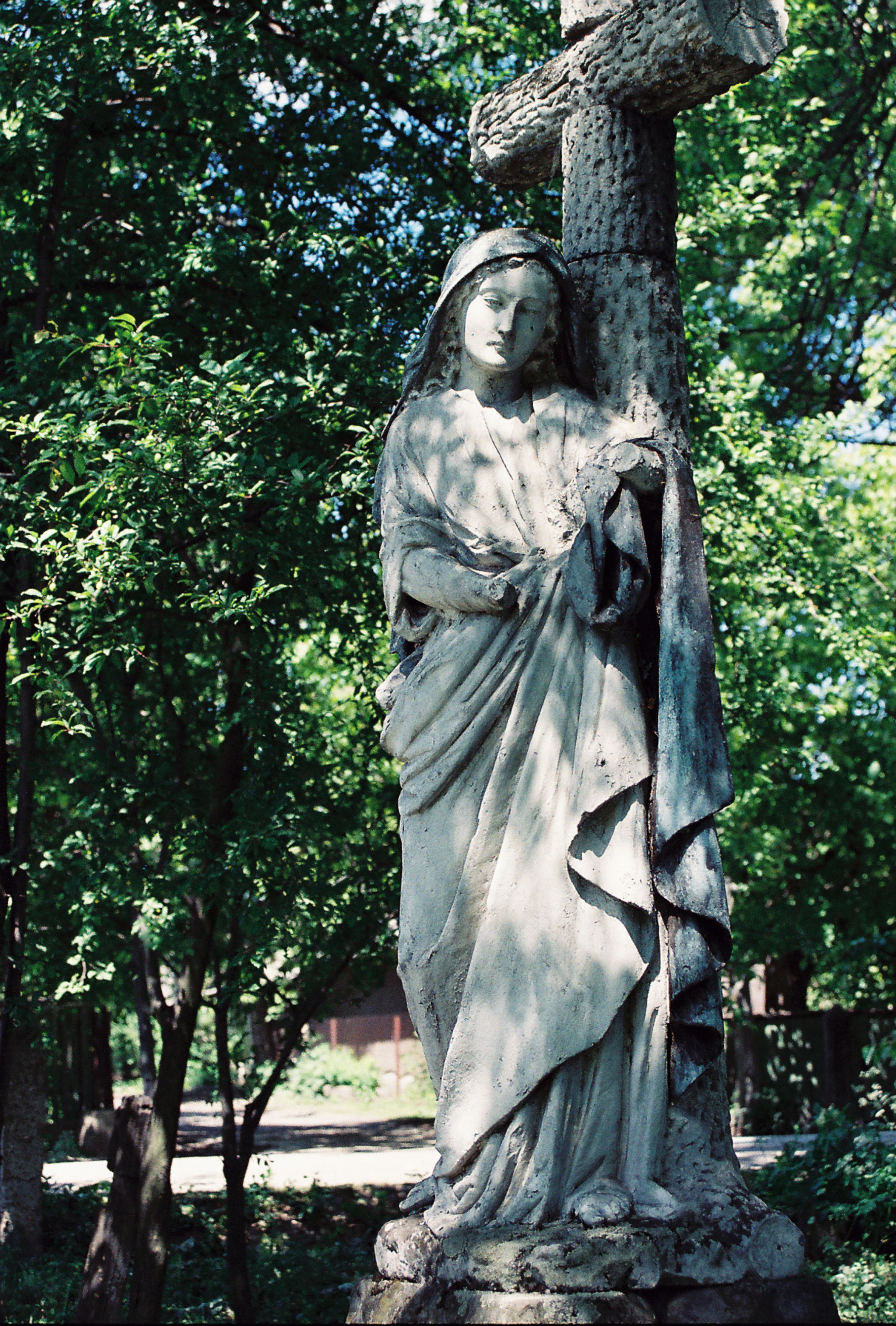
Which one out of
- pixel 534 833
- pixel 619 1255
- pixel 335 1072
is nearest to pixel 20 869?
pixel 534 833

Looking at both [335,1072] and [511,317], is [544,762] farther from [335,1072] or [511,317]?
[335,1072]

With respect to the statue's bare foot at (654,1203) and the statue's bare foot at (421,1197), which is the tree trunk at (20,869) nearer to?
the statue's bare foot at (421,1197)

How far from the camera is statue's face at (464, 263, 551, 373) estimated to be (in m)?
3.72

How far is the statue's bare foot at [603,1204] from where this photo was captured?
296cm

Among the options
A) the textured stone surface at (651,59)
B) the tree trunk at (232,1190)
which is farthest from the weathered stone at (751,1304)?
the tree trunk at (232,1190)

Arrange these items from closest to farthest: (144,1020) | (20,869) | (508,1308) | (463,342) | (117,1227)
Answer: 1. (508,1308)
2. (463,342)
3. (20,869)
4. (117,1227)
5. (144,1020)

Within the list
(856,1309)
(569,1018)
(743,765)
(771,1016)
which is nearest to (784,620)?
(743,765)

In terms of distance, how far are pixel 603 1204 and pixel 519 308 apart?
7.63ft

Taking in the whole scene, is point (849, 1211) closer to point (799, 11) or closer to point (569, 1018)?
point (569, 1018)

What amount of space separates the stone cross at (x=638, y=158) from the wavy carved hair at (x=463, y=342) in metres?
0.14

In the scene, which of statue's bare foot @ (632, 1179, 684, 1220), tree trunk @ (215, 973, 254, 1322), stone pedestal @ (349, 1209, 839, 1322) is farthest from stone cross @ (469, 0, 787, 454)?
tree trunk @ (215, 973, 254, 1322)

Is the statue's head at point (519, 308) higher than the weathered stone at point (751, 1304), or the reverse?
the statue's head at point (519, 308)

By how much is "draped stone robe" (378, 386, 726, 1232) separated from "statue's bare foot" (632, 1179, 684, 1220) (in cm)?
4

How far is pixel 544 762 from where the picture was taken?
3385mm
